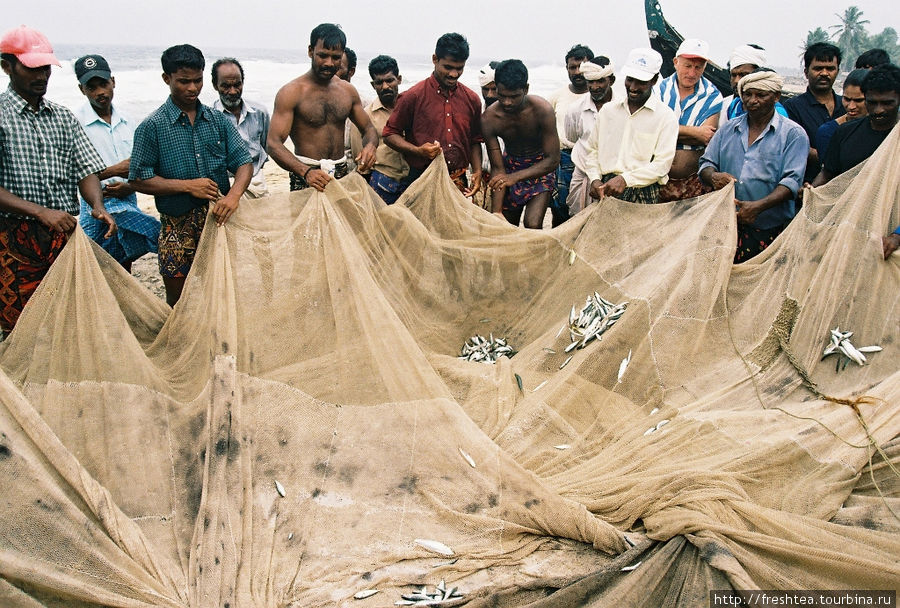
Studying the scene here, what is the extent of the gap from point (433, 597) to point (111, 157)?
4347mm

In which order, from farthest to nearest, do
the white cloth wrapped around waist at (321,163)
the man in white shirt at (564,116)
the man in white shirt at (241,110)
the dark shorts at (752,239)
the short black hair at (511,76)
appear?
the man in white shirt at (564,116) → the man in white shirt at (241,110) → the short black hair at (511,76) → the white cloth wrapped around waist at (321,163) → the dark shorts at (752,239)

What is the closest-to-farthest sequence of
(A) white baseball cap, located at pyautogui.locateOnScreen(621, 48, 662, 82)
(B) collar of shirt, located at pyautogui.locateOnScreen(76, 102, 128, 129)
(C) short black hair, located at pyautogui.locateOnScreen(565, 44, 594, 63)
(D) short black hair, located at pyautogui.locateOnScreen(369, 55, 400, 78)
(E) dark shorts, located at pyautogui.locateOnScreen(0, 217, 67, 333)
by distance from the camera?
(E) dark shorts, located at pyautogui.locateOnScreen(0, 217, 67, 333), (A) white baseball cap, located at pyautogui.locateOnScreen(621, 48, 662, 82), (B) collar of shirt, located at pyautogui.locateOnScreen(76, 102, 128, 129), (D) short black hair, located at pyautogui.locateOnScreen(369, 55, 400, 78), (C) short black hair, located at pyautogui.locateOnScreen(565, 44, 594, 63)

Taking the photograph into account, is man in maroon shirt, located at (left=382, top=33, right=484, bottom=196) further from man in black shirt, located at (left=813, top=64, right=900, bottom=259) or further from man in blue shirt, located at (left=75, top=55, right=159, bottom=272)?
man in black shirt, located at (left=813, top=64, right=900, bottom=259)

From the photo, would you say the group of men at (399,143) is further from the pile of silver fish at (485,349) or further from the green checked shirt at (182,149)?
the pile of silver fish at (485,349)

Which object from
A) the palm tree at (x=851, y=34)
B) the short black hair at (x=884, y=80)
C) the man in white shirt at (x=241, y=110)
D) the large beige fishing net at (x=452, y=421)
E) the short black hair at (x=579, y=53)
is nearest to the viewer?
the large beige fishing net at (x=452, y=421)

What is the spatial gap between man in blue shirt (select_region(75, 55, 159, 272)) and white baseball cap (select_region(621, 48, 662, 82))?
11.5ft

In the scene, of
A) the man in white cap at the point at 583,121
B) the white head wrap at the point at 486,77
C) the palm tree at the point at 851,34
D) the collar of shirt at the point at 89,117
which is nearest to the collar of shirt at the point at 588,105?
the man in white cap at the point at 583,121

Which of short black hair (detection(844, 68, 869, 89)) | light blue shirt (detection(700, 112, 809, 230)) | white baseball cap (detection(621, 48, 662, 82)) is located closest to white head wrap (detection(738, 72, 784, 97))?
light blue shirt (detection(700, 112, 809, 230))

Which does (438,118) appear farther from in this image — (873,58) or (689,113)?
(873,58)

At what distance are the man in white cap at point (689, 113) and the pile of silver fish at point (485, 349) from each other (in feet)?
Answer: 5.76

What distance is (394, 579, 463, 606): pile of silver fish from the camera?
274 centimetres

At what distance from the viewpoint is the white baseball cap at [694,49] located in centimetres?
591

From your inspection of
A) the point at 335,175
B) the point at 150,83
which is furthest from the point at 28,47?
the point at 150,83

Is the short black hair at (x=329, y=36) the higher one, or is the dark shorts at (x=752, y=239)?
the short black hair at (x=329, y=36)
